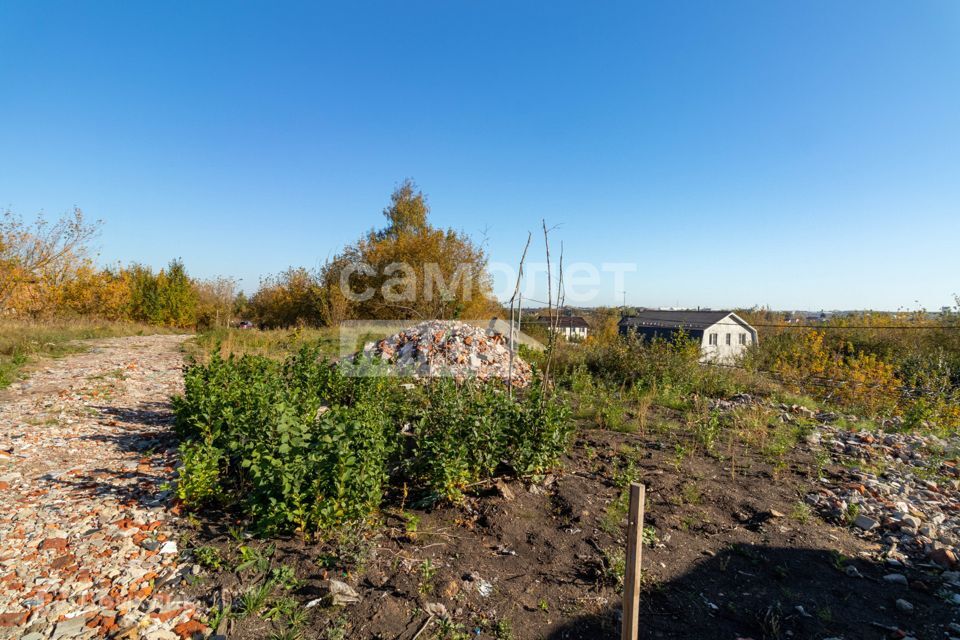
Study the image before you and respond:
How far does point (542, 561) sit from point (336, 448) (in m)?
1.32

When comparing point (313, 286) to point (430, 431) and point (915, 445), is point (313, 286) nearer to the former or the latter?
point (430, 431)

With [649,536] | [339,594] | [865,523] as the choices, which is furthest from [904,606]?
[339,594]

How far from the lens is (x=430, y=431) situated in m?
3.15

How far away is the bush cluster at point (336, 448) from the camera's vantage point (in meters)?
2.38

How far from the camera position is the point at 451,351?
786 centimetres

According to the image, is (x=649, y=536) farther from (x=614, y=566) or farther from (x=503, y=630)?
(x=503, y=630)

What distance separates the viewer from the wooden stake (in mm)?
1603

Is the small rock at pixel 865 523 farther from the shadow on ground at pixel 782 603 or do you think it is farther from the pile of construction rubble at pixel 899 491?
the shadow on ground at pixel 782 603

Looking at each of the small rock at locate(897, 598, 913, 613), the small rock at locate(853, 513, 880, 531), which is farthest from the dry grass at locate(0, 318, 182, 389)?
the small rock at locate(853, 513, 880, 531)

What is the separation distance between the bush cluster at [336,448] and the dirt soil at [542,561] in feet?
0.56

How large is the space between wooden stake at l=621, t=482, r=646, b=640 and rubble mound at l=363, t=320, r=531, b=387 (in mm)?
5455

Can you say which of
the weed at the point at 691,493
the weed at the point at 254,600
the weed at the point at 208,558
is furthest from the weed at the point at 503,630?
the weed at the point at 691,493

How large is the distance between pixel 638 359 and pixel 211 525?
646 cm

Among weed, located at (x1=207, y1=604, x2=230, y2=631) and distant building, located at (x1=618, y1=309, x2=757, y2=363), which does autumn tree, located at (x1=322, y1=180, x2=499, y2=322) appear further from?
weed, located at (x1=207, y1=604, x2=230, y2=631)
